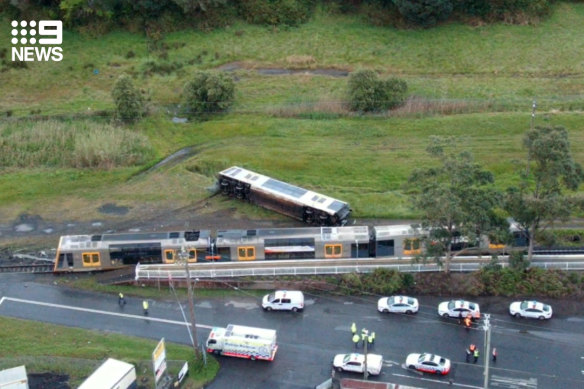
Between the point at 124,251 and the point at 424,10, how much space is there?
47.4m

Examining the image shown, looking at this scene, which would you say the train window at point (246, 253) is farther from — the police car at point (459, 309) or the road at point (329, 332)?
the police car at point (459, 309)

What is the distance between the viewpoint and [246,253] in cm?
5094

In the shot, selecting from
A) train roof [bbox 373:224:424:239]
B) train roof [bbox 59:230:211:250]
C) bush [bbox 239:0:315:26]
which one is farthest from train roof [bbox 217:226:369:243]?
bush [bbox 239:0:315:26]

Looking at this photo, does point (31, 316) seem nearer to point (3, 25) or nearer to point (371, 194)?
point (371, 194)

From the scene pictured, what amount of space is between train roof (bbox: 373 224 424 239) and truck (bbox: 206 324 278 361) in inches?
429

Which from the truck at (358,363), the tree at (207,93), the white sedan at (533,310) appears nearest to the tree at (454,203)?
the white sedan at (533,310)

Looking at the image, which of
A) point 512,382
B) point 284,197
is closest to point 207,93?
point 284,197

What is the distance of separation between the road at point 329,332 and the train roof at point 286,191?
7.87 metres

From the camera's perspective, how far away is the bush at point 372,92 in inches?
2813

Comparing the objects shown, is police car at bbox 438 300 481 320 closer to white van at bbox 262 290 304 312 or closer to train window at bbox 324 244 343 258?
train window at bbox 324 244 343 258

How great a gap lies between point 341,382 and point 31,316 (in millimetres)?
19111

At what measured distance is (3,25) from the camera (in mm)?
87875

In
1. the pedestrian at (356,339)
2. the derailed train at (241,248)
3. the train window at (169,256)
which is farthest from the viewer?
the train window at (169,256)

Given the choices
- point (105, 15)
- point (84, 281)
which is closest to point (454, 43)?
point (105, 15)
